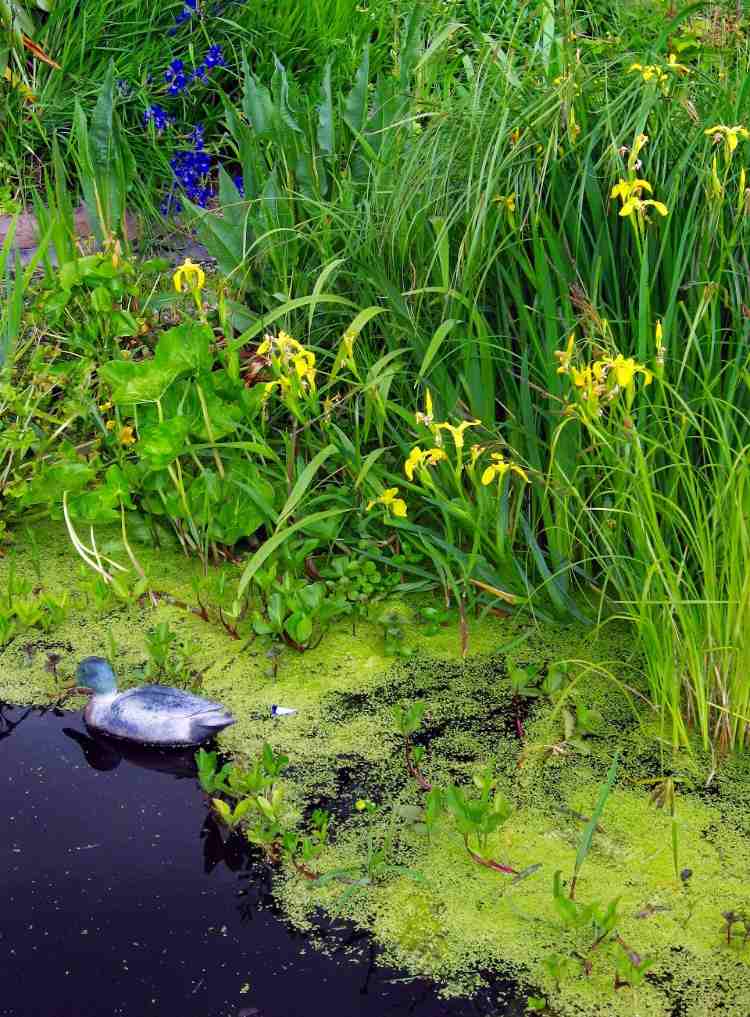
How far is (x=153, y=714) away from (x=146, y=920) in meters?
0.45

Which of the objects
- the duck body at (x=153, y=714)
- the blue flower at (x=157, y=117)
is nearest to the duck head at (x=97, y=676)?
the duck body at (x=153, y=714)

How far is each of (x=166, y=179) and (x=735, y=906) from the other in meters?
2.96

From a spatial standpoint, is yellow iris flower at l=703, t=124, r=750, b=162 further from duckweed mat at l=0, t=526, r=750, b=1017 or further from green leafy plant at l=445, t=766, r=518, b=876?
green leafy plant at l=445, t=766, r=518, b=876

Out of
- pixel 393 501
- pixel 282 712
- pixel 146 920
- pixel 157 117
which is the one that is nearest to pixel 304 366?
pixel 393 501

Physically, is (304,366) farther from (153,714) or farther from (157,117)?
(157,117)

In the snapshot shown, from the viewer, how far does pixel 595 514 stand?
2.50 metres

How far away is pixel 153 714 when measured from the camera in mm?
2289

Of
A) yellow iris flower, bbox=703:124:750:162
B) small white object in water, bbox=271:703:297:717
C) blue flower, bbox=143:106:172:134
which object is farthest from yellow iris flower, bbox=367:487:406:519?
blue flower, bbox=143:106:172:134

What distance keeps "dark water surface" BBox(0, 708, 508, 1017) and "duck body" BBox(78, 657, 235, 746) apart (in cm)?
6

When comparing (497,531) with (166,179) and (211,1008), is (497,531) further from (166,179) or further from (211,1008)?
(166,179)

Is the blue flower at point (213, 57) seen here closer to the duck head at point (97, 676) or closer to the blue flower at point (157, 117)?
the blue flower at point (157, 117)

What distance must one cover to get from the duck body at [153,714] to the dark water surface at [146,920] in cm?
6

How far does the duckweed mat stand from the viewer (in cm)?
183

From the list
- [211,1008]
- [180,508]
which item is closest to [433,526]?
[180,508]
